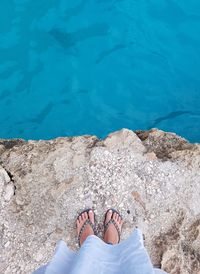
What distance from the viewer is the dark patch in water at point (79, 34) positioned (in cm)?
557

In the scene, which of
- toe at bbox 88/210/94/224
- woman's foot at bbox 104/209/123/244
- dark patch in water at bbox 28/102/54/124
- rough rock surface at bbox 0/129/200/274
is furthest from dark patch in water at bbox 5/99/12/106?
woman's foot at bbox 104/209/123/244

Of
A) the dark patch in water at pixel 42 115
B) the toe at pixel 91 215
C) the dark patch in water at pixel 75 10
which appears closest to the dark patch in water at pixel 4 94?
the dark patch in water at pixel 42 115

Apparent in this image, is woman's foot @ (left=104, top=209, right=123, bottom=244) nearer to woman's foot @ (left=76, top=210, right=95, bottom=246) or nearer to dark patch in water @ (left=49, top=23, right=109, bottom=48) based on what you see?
woman's foot @ (left=76, top=210, right=95, bottom=246)

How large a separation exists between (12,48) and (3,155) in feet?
6.76

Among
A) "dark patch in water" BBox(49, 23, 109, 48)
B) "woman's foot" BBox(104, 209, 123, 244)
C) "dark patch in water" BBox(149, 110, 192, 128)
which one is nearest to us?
"woman's foot" BBox(104, 209, 123, 244)

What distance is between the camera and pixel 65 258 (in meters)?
2.58

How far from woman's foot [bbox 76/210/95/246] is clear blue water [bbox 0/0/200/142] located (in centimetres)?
182

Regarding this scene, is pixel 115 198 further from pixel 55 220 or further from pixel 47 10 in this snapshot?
pixel 47 10

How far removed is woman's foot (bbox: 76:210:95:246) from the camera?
332 centimetres

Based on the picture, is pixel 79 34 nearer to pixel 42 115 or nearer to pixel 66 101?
pixel 66 101

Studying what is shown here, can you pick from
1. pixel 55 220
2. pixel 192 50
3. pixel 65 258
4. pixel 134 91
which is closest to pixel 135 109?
pixel 134 91

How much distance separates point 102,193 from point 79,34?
8.62 feet

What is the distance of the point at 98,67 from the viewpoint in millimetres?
5371

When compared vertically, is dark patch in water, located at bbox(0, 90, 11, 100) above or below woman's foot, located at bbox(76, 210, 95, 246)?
above
